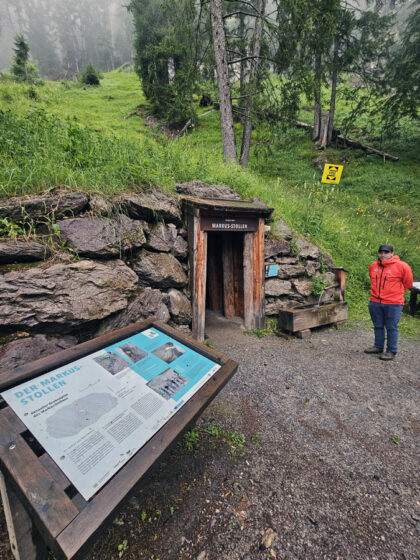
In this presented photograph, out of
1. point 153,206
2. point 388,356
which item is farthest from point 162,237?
point 388,356

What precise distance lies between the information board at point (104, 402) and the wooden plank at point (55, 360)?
4 centimetres

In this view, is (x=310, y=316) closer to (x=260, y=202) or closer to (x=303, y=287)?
(x=303, y=287)

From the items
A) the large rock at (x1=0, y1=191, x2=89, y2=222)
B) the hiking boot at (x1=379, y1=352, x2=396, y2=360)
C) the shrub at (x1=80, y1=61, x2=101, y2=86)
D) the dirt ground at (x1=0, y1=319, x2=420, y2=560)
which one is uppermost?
the shrub at (x1=80, y1=61, x2=101, y2=86)

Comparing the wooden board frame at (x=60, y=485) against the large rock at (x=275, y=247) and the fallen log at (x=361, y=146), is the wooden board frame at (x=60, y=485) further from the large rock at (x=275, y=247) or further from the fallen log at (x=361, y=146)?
the fallen log at (x=361, y=146)

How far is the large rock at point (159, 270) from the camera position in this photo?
3.55 meters

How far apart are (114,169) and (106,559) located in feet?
13.6

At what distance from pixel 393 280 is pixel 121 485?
4.64 metres

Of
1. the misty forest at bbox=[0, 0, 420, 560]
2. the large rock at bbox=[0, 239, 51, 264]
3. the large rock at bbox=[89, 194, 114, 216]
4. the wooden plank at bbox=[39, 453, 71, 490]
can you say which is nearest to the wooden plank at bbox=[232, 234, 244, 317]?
the misty forest at bbox=[0, 0, 420, 560]

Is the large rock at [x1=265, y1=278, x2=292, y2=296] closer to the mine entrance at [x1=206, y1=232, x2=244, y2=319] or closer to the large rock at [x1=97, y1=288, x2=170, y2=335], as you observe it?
the mine entrance at [x1=206, y1=232, x2=244, y2=319]

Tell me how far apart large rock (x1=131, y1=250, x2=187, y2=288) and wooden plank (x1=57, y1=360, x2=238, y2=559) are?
2186 mm

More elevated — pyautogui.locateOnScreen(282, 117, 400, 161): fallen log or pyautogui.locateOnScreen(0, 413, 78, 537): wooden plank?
pyautogui.locateOnScreen(282, 117, 400, 161): fallen log

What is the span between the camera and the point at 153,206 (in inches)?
155

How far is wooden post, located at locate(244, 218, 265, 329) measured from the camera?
4785 mm

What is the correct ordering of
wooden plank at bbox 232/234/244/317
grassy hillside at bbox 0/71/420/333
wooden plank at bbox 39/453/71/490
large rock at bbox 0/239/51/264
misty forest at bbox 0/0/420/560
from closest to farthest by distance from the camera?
1. wooden plank at bbox 39/453/71/490
2. misty forest at bbox 0/0/420/560
3. large rock at bbox 0/239/51/264
4. grassy hillside at bbox 0/71/420/333
5. wooden plank at bbox 232/234/244/317
